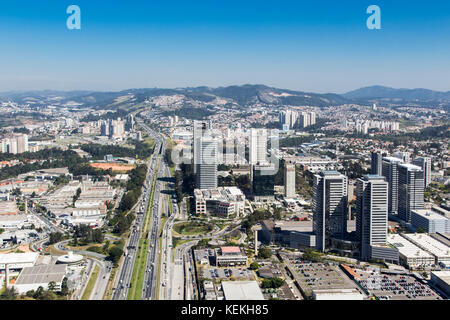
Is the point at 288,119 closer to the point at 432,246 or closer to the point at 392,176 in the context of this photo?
the point at 392,176

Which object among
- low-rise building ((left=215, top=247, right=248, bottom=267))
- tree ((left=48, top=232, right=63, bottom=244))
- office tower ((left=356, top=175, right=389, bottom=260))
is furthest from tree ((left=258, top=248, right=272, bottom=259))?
tree ((left=48, top=232, right=63, bottom=244))

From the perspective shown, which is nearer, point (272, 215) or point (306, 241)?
point (306, 241)

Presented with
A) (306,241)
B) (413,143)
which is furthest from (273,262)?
(413,143)

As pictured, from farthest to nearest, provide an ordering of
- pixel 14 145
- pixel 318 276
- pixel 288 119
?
pixel 288 119 → pixel 14 145 → pixel 318 276

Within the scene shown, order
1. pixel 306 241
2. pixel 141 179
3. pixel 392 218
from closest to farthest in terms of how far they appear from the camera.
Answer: pixel 306 241 < pixel 392 218 < pixel 141 179

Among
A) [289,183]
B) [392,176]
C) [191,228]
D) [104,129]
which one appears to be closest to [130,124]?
[104,129]

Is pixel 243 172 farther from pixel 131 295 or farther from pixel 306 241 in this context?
pixel 131 295

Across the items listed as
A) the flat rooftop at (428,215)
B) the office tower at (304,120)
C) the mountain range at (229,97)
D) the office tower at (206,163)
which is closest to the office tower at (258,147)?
the office tower at (206,163)
